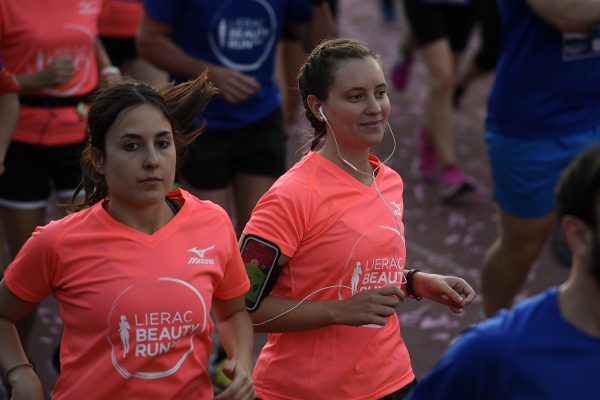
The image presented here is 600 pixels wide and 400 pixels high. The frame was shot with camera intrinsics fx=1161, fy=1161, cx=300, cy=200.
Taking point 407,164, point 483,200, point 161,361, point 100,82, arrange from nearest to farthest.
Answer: point 161,361, point 100,82, point 483,200, point 407,164

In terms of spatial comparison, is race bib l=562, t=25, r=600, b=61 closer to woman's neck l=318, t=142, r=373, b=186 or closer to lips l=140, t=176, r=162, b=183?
woman's neck l=318, t=142, r=373, b=186

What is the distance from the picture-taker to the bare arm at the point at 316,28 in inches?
217

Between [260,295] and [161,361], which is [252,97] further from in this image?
[161,361]

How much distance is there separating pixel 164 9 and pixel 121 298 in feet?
7.74

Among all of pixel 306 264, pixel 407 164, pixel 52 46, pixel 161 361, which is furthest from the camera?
pixel 407 164

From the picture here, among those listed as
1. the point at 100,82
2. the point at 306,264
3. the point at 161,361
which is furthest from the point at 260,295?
the point at 100,82

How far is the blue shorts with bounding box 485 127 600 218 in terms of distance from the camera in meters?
5.05

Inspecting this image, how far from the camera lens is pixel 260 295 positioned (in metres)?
3.43

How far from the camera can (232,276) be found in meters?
3.28

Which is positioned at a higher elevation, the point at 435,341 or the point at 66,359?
the point at 66,359

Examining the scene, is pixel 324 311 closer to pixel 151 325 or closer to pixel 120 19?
pixel 151 325

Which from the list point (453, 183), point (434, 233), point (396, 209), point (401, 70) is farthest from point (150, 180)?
point (401, 70)

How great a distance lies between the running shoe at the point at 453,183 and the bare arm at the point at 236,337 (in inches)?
191

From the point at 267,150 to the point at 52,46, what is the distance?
3.42 ft
